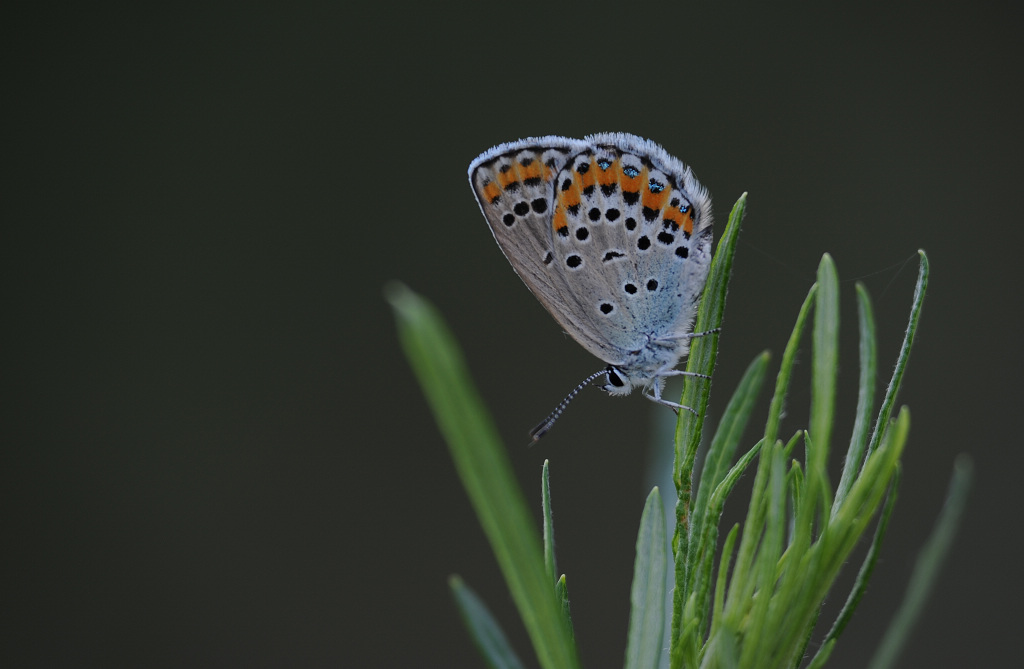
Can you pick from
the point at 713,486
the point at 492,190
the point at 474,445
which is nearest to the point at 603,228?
the point at 492,190

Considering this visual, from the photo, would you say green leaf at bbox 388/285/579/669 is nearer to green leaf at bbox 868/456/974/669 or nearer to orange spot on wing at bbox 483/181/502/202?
green leaf at bbox 868/456/974/669

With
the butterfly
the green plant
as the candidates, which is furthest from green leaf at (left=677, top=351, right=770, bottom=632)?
the butterfly

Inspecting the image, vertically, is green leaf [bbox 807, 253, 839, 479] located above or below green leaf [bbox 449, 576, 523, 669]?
above

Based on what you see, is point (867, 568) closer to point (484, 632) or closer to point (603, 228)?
point (484, 632)

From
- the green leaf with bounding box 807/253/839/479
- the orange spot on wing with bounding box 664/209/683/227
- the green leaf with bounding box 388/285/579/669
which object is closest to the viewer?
the green leaf with bounding box 388/285/579/669

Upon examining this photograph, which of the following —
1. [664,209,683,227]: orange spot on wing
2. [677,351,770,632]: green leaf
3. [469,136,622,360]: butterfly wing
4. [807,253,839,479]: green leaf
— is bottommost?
[677,351,770,632]: green leaf

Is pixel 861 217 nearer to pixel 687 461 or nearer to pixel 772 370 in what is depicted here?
pixel 772 370

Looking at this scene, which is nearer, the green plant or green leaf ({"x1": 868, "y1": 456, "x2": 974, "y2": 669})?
the green plant
